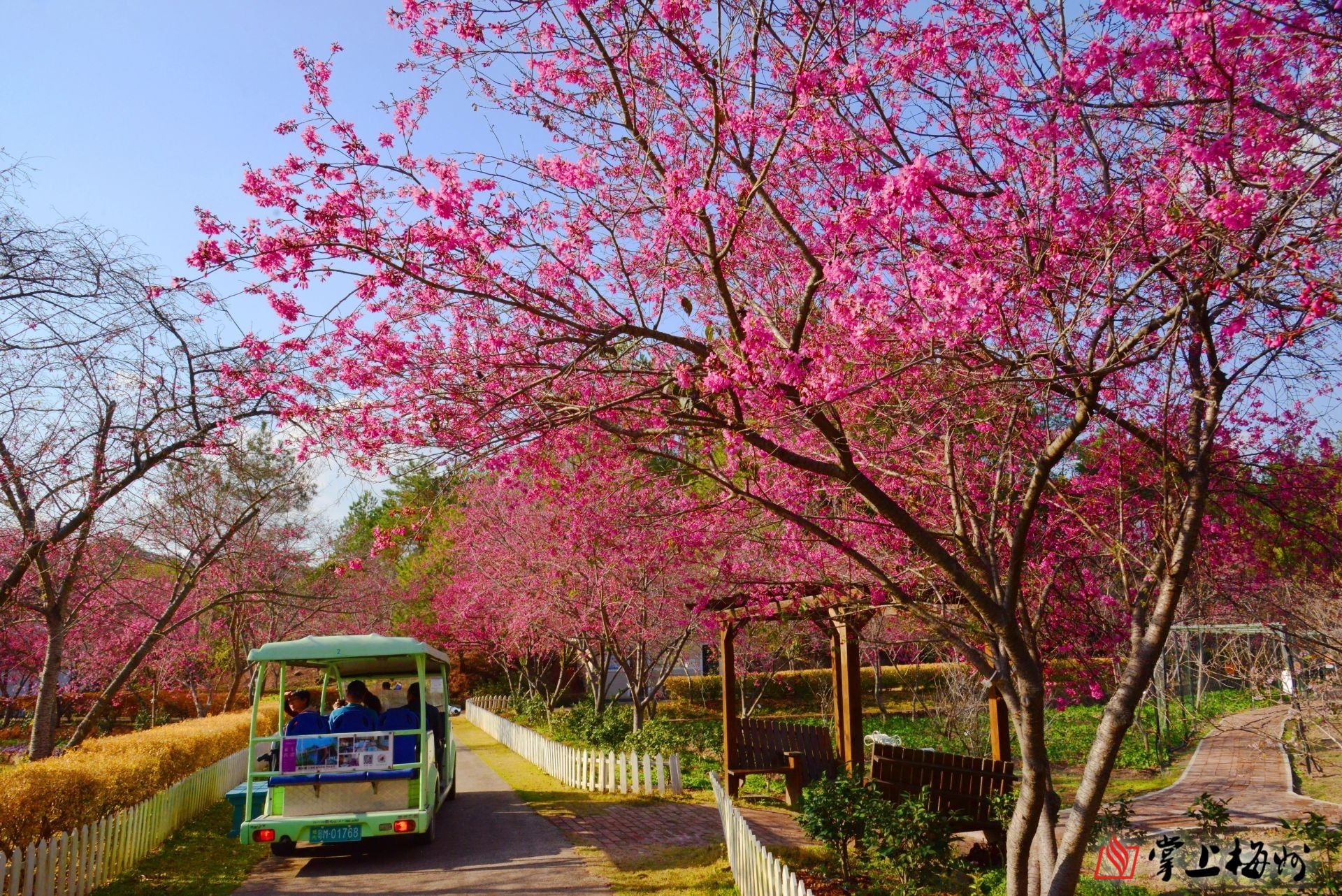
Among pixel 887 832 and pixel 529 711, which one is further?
pixel 529 711

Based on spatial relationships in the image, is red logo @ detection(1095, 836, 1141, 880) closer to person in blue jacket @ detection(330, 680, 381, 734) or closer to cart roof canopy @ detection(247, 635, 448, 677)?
cart roof canopy @ detection(247, 635, 448, 677)

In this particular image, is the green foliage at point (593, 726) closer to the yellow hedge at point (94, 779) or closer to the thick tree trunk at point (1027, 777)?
the yellow hedge at point (94, 779)

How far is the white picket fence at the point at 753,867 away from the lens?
19.4ft

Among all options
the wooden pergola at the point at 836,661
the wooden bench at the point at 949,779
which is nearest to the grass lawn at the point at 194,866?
the wooden pergola at the point at 836,661

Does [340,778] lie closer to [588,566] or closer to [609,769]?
[609,769]

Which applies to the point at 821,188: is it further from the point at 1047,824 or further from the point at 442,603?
the point at 442,603

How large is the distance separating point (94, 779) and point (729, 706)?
780cm

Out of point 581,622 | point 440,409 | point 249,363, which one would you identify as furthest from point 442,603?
point 440,409

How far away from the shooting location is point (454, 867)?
9.10 metres

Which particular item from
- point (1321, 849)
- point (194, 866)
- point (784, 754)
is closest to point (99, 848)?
point (194, 866)

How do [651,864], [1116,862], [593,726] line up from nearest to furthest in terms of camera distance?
1. [1116,862]
2. [651,864]
3. [593,726]

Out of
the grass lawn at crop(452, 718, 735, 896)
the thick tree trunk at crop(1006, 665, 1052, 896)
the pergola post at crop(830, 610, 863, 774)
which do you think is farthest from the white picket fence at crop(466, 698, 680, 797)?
the thick tree trunk at crop(1006, 665, 1052, 896)

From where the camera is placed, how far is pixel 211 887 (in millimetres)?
8406

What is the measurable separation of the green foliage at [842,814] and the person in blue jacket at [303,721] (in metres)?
5.00
